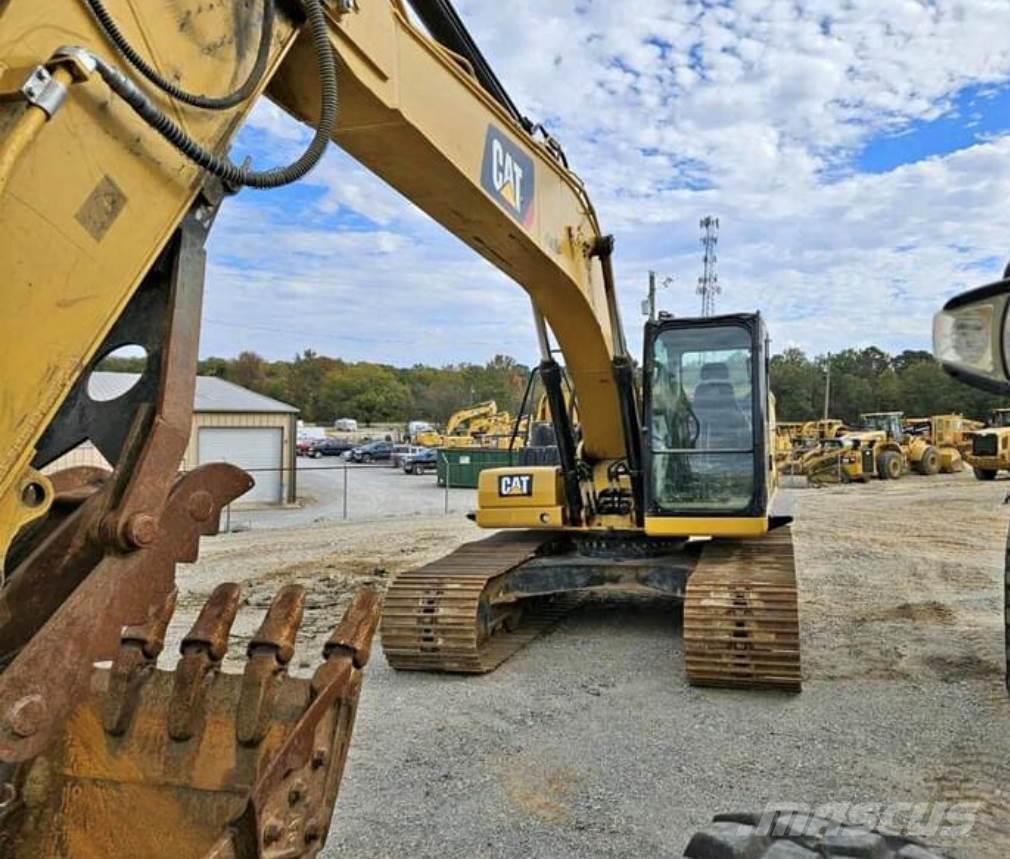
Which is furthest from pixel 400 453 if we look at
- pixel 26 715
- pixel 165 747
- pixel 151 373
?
pixel 26 715

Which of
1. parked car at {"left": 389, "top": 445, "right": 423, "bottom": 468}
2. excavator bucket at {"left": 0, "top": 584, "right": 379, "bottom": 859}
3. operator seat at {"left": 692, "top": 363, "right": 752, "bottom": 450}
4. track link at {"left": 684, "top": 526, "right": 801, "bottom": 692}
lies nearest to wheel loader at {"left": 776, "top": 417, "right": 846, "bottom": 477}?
parked car at {"left": 389, "top": 445, "right": 423, "bottom": 468}

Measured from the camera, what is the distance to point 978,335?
70.7 inches

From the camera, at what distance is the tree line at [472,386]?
61.6 meters

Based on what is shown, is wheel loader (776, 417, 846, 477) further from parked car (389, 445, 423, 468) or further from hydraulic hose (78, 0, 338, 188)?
hydraulic hose (78, 0, 338, 188)

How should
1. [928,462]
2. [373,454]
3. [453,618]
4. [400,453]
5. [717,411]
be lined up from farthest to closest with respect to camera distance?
[373,454] < [400,453] < [928,462] < [717,411] < [453,618]

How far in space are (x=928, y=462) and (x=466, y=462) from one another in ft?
49.4

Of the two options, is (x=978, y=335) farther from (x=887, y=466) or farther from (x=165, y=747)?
(x=887, y=466)

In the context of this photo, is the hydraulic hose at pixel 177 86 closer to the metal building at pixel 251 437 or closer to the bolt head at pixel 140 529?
the bolt head at pixel 140 529

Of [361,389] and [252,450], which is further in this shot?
[361,389]

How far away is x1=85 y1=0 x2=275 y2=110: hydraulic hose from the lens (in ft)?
6.02

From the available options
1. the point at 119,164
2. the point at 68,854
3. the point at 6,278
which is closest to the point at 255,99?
the point at 119,164

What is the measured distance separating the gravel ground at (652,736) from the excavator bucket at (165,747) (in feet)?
3.80

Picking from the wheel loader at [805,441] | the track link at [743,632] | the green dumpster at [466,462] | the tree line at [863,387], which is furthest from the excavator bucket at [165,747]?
the tree line at [863,387]

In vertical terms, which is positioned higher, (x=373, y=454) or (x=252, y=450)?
(x=252, y=450)
